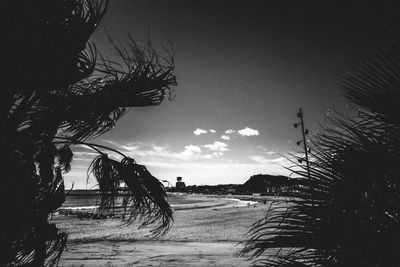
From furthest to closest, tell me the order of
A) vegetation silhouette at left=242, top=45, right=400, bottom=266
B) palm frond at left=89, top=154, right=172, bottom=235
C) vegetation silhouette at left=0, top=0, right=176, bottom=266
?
1. palm frond at left=89, top=154, right=172, bottom=235
2. vegetation silhouette at left=0, top=0, right=176, bottom=266
3. vegetation silhouette at left=242, top=45, right=400, bottom=266

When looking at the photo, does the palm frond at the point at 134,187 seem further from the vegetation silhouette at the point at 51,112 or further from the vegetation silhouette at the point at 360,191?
the vegetation silhouette at the point at 360,191

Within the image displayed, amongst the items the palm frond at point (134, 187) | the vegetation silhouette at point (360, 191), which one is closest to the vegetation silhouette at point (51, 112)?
the palm frond at point (134, 187)

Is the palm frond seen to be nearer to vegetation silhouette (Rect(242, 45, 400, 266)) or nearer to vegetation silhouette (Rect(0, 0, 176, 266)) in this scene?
vegetation silhouette (Rect(0, 0, 176, 266))

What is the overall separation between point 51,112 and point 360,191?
1.93 meters

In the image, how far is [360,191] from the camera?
116 centimetres

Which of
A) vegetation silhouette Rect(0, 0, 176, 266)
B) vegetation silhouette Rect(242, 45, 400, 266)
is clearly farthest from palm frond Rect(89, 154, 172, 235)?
vegetation silhouette Rect(242, 45, 400, 266)

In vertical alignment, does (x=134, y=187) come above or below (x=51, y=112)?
below

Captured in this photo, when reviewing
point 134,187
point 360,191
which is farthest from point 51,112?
point 360,191

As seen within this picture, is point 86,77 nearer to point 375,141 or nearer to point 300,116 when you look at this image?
point 375,141

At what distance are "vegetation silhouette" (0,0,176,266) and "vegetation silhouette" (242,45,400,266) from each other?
131 centimetres

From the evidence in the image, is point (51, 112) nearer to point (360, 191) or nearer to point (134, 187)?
point (134, 187)

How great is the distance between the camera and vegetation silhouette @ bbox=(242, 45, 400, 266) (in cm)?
110

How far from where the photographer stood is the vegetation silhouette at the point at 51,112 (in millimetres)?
1670

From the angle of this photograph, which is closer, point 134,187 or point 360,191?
point 360,191
